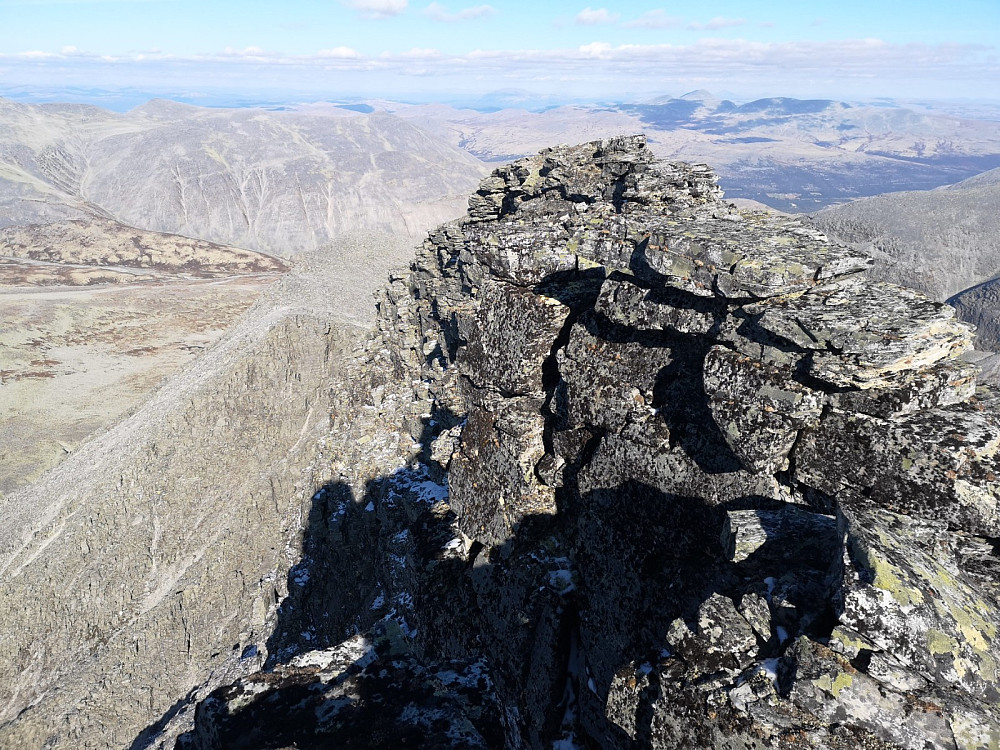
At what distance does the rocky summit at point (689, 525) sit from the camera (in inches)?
280

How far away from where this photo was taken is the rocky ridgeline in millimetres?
7109

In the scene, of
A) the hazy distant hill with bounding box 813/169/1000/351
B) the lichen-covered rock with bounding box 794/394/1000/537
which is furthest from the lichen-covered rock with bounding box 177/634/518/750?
the hazy distant hill with bounding box 813/169/1000/351

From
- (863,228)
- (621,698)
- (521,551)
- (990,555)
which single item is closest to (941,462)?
(990,555)

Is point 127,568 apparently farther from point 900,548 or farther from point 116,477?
point 900,548

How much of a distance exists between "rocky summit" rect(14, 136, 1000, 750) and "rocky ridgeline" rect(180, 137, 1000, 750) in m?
0.04

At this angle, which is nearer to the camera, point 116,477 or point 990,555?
point 990,555

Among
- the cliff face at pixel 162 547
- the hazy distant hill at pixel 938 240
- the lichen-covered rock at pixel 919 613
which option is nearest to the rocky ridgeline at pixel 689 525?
the lichen-covered rock at pixel 919 613

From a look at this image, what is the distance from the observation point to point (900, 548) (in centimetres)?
771

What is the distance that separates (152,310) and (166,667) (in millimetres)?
112410

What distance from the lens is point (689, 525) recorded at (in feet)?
35.7

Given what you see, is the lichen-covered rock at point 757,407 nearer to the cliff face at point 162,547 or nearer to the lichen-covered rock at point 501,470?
the lichen-covered rock at point 501,470

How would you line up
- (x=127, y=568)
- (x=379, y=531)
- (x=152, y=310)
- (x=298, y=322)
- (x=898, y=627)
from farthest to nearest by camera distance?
(x=152, y=310)
(x=298, y=322)
(x=127, y=568)
(x=379, y=531)
(x=898, y=627)

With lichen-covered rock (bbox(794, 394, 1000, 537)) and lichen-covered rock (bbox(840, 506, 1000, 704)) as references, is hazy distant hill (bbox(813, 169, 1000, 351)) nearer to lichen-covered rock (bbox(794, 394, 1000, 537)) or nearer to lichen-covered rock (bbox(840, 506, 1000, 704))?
lichen-covered rock (bbox(794, 394, 1000, 537))

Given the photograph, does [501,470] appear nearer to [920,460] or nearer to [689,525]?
[689,525]
